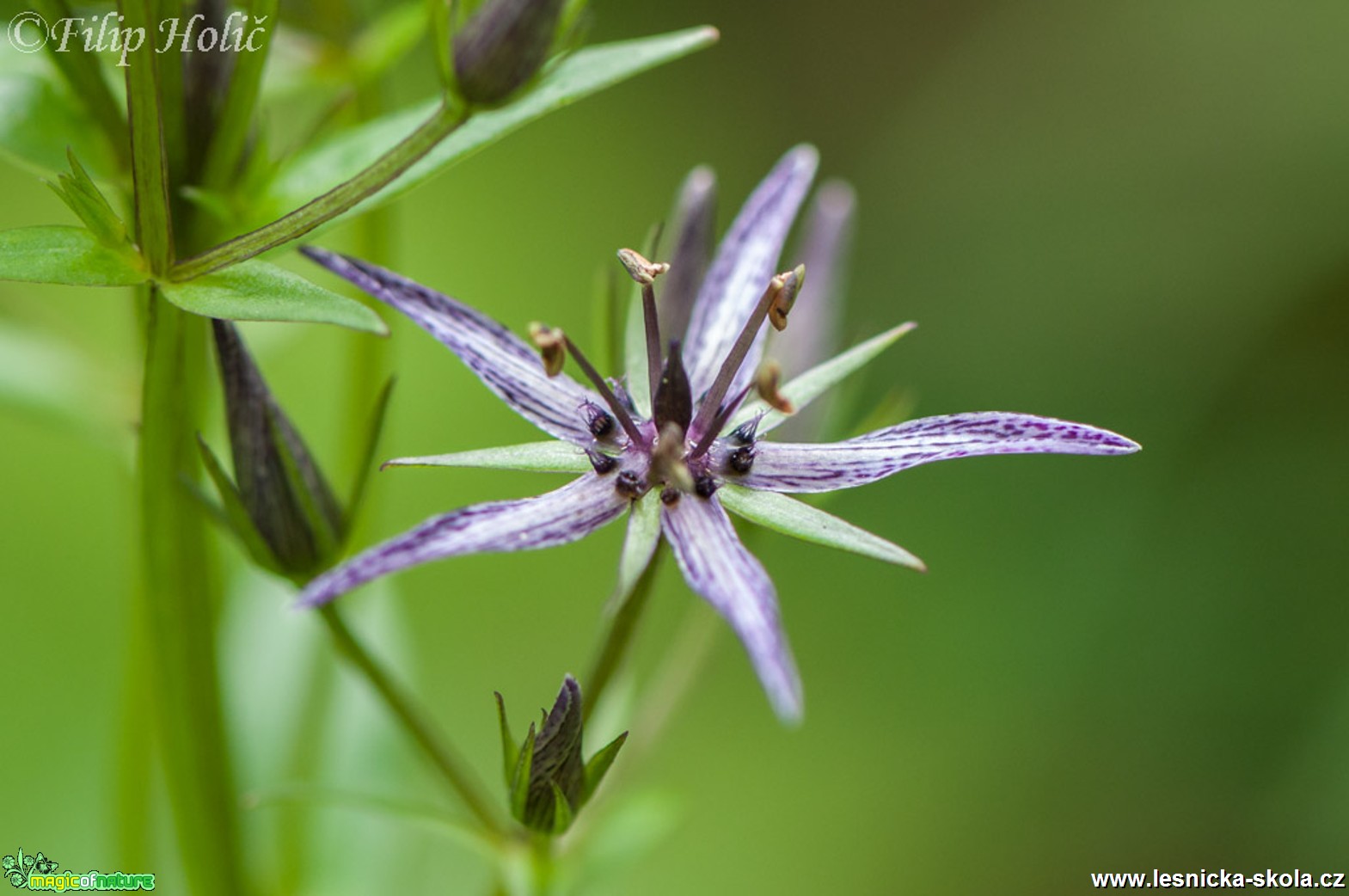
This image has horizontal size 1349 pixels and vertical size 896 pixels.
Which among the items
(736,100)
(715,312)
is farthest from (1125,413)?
(715,312)

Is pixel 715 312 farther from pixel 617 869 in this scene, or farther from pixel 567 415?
pixel 617 869

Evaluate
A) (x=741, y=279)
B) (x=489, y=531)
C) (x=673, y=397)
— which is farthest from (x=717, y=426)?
(x=489, y=531)

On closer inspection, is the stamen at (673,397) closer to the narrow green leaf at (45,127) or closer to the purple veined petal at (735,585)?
the purple veined petal at (735,585)

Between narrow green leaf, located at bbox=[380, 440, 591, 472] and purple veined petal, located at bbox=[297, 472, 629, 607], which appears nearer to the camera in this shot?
purple veined petal, located at bbox=[297, 472, 629, 607]

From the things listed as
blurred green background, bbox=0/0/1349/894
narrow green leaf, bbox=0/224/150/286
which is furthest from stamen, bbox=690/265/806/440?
blurred green background, bbox=0/0/1349/894

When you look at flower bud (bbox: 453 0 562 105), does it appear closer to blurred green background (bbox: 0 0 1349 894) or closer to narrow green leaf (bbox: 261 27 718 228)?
narrow green leaf (bbox: 261 27 718 228)

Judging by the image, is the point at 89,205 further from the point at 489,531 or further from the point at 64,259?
the point at 489,531
